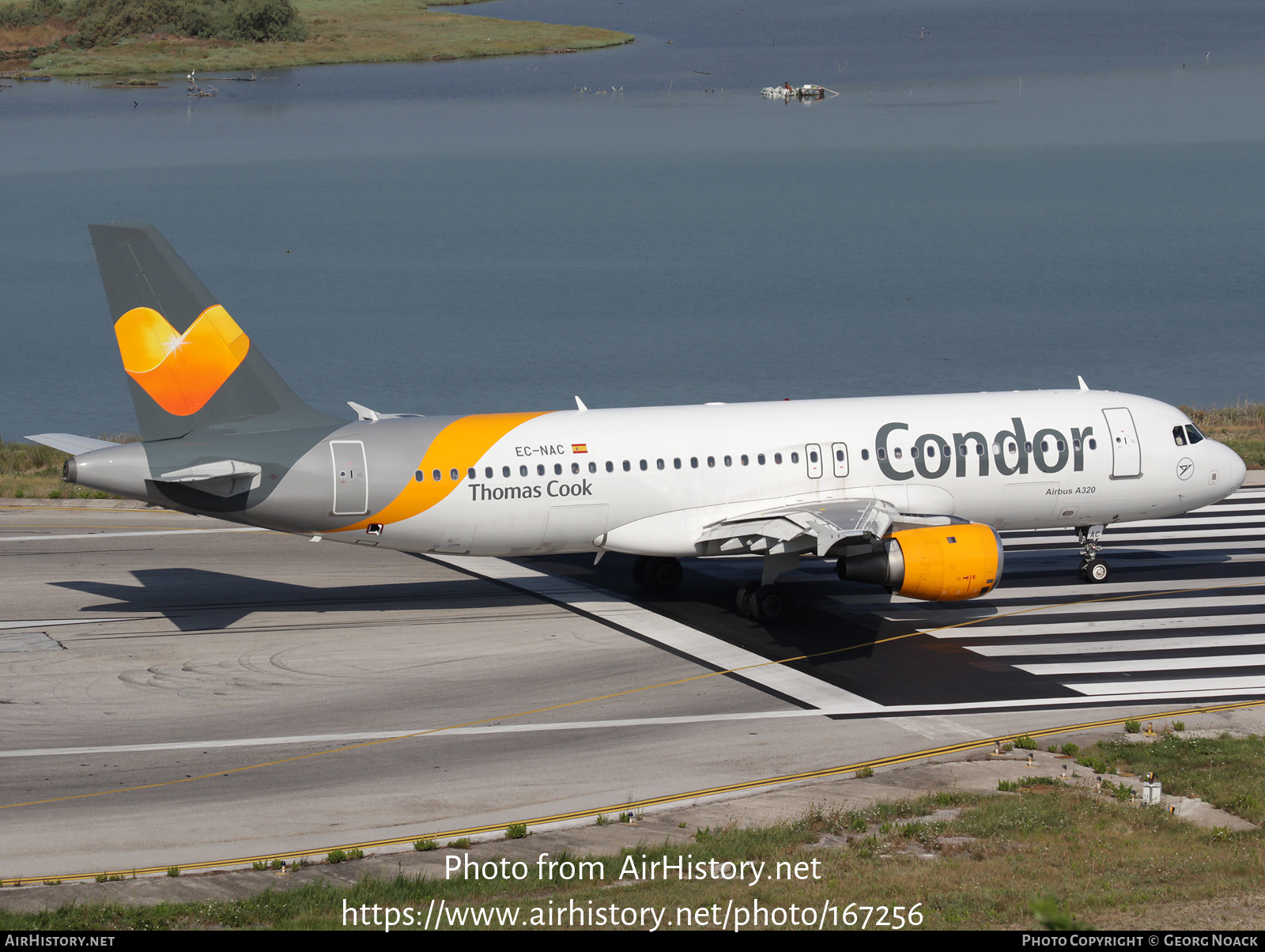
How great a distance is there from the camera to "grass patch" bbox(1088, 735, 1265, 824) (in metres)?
23.6

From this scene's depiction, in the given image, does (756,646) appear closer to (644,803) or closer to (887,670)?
(887,670)

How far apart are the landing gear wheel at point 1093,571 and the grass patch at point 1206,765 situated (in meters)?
11.9

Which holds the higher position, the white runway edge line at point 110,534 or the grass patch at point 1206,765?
the white runway edge line at point 110,534

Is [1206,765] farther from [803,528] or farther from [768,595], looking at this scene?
[768,595]

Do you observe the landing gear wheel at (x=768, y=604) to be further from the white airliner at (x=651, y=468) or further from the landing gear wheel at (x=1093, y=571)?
the landing gear wheel at (x=1093, y=571)

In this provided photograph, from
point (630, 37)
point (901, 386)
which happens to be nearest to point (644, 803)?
point (901, 386)

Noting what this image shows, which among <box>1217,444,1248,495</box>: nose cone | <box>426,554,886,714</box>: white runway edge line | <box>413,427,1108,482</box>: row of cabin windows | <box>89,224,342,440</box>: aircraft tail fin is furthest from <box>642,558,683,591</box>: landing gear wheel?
<box>1217,444,1248,495</box>: nose cone

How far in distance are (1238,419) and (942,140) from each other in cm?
7646

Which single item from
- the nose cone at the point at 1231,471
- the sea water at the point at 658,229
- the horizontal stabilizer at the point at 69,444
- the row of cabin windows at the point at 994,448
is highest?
the sea water at the point at 658,229

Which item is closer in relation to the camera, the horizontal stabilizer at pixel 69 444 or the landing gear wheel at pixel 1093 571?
the horizontal stabilizer at pixel 69 444

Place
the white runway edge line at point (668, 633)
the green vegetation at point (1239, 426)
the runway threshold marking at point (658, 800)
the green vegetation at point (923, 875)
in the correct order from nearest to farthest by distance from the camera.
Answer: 1. the green vegetation at point (923, 875)
2. the runway threshold marking at point (658, 800)
3. the white runway edge line at point (668, 633)
4. the green vegetation at point (1239, 426)

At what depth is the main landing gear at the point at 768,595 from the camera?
1378 inches

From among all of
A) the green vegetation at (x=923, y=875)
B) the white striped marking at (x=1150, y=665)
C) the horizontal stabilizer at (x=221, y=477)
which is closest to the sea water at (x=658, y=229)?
the white striped marking at (x=1150, y=665)

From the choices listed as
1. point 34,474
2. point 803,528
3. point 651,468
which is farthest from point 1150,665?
point 34,474
